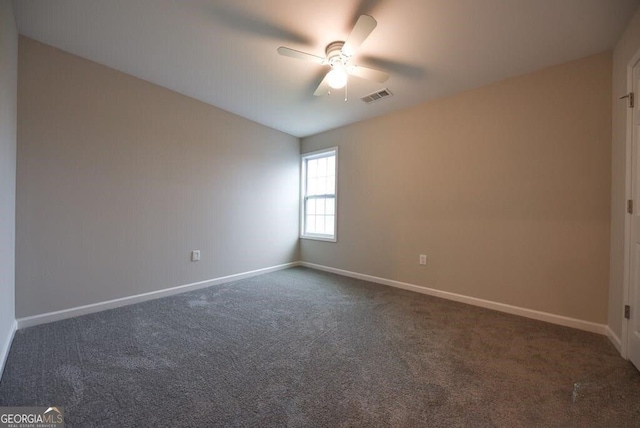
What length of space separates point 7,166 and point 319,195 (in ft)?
11.1

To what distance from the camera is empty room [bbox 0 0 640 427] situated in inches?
56.9

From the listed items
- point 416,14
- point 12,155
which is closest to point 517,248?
point 416,14

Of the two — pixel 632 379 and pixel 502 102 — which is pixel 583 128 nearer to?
pixel 502 102

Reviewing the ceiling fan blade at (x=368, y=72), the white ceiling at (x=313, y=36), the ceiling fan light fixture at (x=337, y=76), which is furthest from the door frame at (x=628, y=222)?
the ceiling fan light fixture at (x=337, y=76)

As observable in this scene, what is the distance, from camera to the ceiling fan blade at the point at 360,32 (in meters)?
1.56

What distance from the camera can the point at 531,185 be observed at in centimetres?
243

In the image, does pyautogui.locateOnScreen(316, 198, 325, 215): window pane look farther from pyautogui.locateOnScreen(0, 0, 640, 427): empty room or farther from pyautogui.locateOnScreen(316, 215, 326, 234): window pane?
pyautogui.locateOnScreen(0, 0, 640, 427): empty room

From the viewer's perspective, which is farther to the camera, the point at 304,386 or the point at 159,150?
the point at 159,150

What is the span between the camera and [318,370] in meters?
1.59

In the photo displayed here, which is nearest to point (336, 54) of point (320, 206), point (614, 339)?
point (320, 206)

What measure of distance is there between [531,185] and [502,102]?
2.92 ft

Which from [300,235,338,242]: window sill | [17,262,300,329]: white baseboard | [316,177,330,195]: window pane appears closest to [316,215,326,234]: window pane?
[300,235,338,242]: window sill

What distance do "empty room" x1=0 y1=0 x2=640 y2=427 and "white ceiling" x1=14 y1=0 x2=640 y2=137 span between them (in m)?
0.02

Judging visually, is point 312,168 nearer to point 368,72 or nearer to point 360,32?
point 368,72
